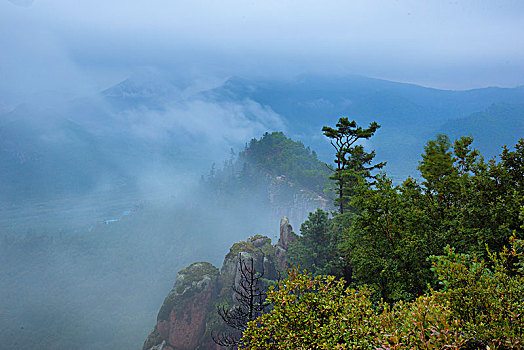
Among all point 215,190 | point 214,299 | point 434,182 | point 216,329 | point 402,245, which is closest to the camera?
point 402,245

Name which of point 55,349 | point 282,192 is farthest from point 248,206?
point 55,349

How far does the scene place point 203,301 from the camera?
171 ft

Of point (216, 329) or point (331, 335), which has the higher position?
point (331, 335)

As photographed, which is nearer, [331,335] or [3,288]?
[331,335]

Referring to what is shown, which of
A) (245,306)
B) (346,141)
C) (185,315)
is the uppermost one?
(346,141)

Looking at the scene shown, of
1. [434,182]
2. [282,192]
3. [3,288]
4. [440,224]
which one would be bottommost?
[3,288]

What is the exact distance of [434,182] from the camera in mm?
18750

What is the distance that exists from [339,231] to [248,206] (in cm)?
11802

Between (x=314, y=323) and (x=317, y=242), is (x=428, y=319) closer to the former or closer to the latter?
(x=314, y=323)

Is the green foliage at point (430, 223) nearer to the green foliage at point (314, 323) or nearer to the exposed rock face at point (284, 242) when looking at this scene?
the green foliage at point (314, 323)

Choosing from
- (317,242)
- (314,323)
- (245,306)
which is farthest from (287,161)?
(314,323)

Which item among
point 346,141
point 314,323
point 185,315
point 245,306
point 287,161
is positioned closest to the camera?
point 314,323

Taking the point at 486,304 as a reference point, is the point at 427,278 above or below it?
below

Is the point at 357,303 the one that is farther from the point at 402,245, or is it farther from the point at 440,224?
the point at 440,224
